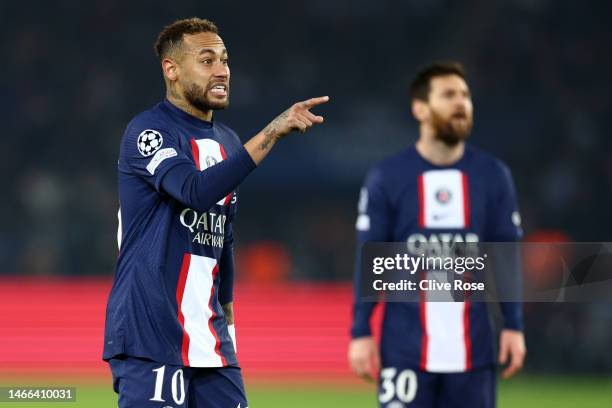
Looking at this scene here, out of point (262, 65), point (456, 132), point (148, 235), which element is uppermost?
point (262, 65)

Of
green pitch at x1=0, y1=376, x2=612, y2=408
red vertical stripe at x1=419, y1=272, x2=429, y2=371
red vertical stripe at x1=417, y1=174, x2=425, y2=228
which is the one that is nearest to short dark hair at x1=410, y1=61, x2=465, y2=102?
red vertical stripe at x1=417, y1=174, x2=425, y2=228

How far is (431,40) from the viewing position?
51.9 ft

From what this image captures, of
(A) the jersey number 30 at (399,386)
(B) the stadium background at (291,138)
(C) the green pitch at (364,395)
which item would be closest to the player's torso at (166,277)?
(A) the jersey number 30 at (399,386)

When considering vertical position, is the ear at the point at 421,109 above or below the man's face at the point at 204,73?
above

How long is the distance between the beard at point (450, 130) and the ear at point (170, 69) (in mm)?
1683

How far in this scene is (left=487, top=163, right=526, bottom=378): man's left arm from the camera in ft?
16.9

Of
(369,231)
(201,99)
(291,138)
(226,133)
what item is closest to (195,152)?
(201,99)

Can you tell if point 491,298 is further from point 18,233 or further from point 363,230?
point 18,233

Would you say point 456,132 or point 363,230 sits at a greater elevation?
point 456,132

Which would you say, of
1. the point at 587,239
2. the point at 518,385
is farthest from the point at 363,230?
the point at 587,239

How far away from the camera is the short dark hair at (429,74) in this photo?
5461 millimetres

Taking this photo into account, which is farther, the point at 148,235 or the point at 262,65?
the point at 262,65

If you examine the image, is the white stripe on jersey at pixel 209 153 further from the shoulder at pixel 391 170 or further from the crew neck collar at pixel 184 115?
the shoulder at pixel 391 170

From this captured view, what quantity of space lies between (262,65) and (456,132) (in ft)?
34.9
